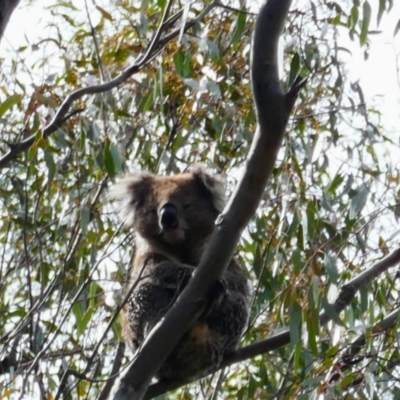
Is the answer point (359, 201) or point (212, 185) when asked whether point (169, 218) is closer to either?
point (212, 185)

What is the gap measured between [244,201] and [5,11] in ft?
2.36

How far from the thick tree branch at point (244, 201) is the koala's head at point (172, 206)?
4.26ft

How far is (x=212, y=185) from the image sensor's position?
3787mm

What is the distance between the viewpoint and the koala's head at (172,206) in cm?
371

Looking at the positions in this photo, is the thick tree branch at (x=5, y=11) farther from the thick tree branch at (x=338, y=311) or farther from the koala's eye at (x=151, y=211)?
the koala's eye at (x=151, y=211)

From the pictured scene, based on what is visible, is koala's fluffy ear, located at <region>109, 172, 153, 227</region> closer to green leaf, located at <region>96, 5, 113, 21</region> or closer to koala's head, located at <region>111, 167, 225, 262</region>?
koala's head, located at <region>111, 167, 225, 262</region>

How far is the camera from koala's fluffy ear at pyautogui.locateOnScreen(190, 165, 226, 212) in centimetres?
379

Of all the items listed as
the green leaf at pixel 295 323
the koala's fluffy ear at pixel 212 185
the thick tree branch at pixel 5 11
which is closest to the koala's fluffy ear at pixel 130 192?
the koala's fluffy ear at pixel 212 185

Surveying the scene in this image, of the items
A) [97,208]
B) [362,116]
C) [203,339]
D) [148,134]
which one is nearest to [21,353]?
[203,339]

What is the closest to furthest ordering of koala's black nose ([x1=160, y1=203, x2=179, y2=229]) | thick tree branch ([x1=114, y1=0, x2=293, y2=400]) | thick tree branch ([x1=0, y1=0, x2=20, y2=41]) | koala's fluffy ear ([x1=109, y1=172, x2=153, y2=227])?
thick tree branch ([x1=0, y1=0, x2=20, y2=41])
thick tree branch ([x1=114, y1=0, x2=293, y2=400])
koala's black nose ([x1=160, y1=203, x2=179, y2=229])
koala's fluffy ear ([x1=109, y1=172, x2=153, y2=227])

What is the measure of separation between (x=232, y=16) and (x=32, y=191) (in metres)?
1.16

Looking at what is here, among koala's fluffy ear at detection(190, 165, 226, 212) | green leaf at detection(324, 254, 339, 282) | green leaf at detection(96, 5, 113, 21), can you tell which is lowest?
green leaf at detection(324, 254, 339, 282)

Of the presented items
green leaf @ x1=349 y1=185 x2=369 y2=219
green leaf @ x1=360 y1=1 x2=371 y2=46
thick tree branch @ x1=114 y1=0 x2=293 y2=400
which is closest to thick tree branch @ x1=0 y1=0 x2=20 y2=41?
thick tree branch @ x1=114 y1=0 x2=293 y2=400

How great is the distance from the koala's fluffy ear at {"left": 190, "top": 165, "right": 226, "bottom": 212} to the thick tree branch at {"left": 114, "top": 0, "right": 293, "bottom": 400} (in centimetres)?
143
